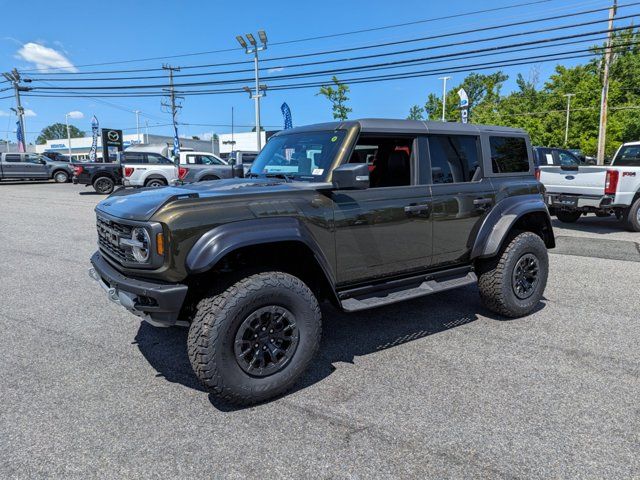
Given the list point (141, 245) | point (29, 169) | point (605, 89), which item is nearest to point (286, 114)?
point (29, 169)

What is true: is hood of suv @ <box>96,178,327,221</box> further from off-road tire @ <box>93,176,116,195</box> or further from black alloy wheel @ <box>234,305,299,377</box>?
off-road tire @ <box>93,176,116,195</box>

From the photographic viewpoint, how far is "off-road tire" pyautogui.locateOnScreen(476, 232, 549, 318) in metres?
4.29

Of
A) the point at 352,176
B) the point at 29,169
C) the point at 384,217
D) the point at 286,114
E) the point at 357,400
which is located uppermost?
the point at 286,114

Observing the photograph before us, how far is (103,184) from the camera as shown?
19203 mm

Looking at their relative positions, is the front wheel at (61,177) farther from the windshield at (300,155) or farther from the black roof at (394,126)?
the black roof at (394,126)

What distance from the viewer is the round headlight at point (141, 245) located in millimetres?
2795

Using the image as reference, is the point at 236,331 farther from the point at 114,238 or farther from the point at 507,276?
the point at 507,276

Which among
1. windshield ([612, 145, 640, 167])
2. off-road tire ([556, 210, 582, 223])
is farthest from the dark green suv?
windshield ([612, 145, 640, 167])

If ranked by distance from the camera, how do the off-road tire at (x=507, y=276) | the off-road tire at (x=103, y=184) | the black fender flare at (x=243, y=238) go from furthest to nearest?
the off-road tire at (x=103, y=184) < the off-road tire at (x=507, y=276) < the black fender flare at (x=243, y=238)

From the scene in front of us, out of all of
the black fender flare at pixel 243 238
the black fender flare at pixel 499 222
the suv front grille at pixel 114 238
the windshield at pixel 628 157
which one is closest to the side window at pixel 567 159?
the windshield at pixel 628 157

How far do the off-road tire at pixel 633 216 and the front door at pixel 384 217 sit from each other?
826 cm

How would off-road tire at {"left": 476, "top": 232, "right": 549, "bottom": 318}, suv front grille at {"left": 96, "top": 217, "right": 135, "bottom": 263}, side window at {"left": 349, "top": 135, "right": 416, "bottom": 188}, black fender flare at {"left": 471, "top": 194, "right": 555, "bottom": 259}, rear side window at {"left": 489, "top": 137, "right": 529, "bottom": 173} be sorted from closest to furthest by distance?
suv front grille at {"left": 96, "top": 217, "right": 135, "bottom": 263} → side window at {"left": 349, "top": 135, "right": 416, "bottom": 188} → black fender flare at {"left": 471, "top": 194, "right": 555, "bottom": 259} → off-road tire at {"left": 476, "top": 232, "right": 549, "bottom": 318} → rear side window at {"left": 489, "top": 137, "right": 529, "bottom": 173}

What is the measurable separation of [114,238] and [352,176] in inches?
69.1

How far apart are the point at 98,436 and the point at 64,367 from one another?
114 centimetres
